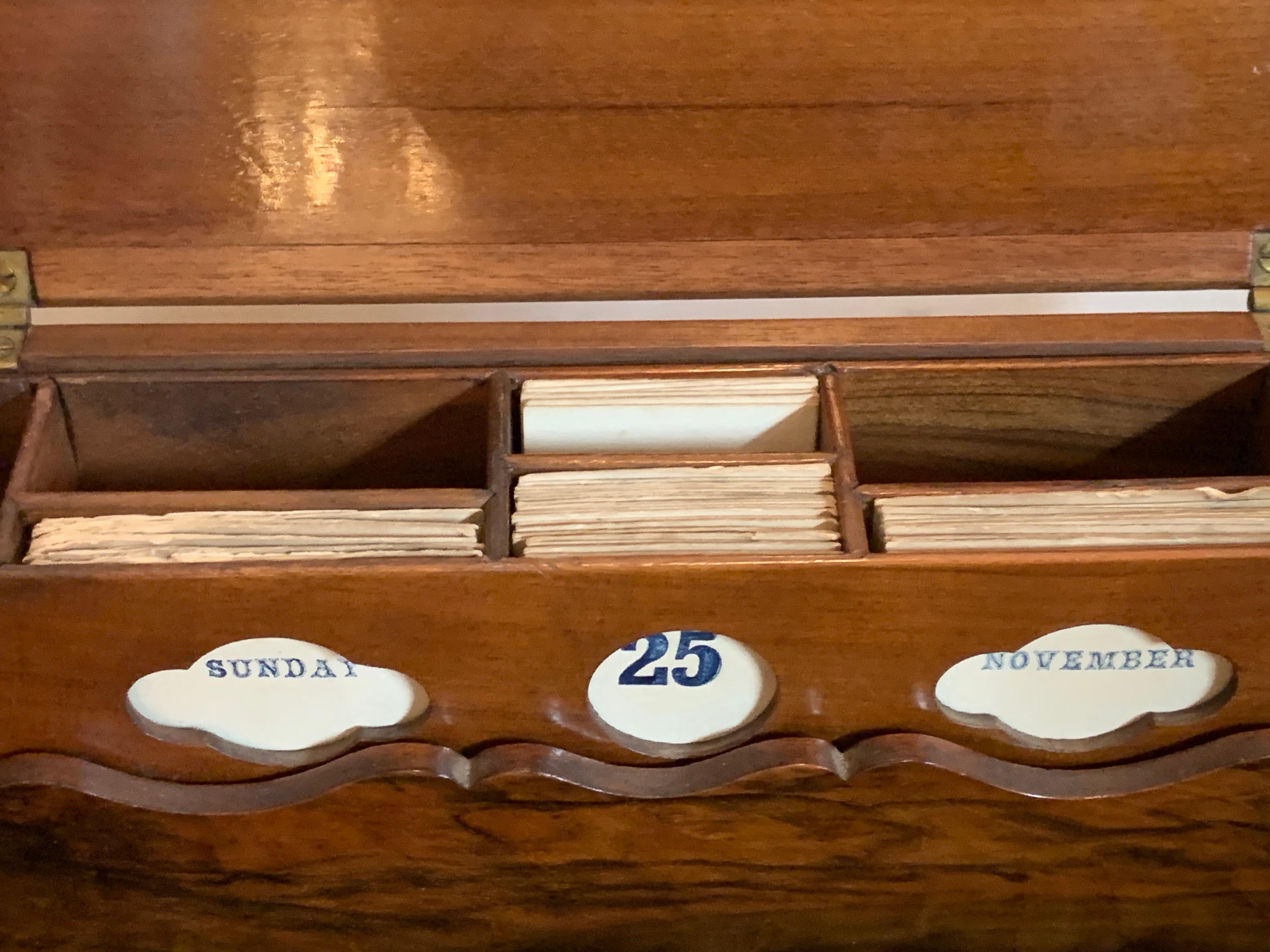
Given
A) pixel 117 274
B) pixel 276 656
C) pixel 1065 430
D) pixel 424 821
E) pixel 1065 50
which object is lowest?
pixel 424 821

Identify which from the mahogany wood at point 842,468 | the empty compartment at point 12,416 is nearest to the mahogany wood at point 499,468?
the mahogany wood at point 842,468

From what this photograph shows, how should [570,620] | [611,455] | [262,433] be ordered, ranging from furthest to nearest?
Result: [262,433] < [611,455] < [570,620]

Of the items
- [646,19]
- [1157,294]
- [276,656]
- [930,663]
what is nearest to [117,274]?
[276,656]

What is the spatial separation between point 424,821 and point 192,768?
0.55ft

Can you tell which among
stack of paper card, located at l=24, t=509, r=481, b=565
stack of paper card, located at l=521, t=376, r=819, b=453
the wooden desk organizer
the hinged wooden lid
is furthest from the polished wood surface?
the hinged wooden lid

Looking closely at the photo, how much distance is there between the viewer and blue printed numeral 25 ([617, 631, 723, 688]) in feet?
2.60

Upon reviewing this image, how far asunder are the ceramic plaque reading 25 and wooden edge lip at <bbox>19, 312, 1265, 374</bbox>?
261mm

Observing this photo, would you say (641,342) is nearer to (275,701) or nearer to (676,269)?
(676,269)

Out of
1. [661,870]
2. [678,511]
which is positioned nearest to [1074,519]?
[678,511]

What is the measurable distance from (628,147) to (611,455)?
0.25 m

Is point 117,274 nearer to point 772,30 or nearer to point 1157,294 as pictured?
point 772,30

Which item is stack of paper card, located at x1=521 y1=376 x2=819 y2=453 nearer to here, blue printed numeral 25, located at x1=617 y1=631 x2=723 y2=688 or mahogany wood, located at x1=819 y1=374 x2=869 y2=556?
mahogany wood, located at x1=819 y1=374 x2=869 y2=556

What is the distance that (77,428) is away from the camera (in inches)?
36.9

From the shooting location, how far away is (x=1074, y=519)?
784mm
